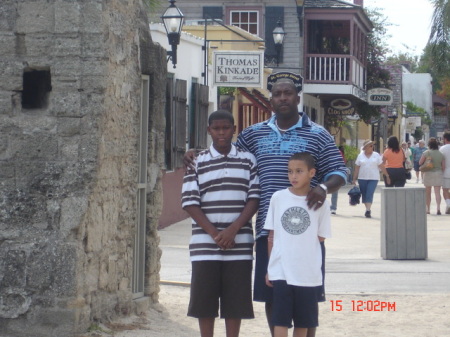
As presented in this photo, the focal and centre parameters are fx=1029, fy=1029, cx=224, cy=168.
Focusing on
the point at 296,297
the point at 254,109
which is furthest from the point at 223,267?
the point at 254,109

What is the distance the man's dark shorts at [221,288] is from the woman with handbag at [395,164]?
13.3 m

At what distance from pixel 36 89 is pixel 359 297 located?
389 cm

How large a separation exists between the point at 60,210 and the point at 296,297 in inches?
72.6

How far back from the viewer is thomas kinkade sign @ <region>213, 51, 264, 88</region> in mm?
15453

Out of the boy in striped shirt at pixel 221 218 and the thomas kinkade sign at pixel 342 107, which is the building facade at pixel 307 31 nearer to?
the thomas kinkade sign at pixel 342 107

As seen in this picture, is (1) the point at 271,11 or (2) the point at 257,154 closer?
(2) the point at 257,154

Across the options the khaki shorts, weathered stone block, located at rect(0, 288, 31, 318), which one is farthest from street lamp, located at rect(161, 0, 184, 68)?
weathered stone block, located at rect(0, 288, 31, 318)

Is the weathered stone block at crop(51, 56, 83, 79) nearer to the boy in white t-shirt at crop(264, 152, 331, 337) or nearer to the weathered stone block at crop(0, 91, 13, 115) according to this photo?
the weathered stone block at crop(0, 91, 13, 115)

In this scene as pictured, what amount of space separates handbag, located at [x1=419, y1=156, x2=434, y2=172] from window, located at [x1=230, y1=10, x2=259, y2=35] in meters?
13.5

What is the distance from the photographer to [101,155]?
6.99 metres

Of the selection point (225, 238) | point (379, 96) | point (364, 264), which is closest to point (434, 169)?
point (364, 264)

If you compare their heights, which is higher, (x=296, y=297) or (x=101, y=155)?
(x=101, y=155)

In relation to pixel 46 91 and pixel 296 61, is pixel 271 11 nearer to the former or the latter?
pixel 296 61
